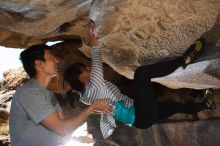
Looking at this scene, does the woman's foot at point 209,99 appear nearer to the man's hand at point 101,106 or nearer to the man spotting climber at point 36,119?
the man's hand at point 101,106

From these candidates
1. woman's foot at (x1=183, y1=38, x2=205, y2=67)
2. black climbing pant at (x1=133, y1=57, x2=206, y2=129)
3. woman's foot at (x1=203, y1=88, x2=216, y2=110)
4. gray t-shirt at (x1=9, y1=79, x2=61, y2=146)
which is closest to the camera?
gray t-shirt at (x1=9, y1=79, x2=61, y2=146)

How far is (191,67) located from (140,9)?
1.02 m

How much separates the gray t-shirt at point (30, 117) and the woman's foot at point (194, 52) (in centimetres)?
200

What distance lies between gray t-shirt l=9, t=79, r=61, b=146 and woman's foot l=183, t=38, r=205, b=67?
6.55 ft

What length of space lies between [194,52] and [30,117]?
2316 millimetres

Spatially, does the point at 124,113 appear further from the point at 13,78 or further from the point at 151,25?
the point at 13,78

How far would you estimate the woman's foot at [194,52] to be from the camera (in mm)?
4617

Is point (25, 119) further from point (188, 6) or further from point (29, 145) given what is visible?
point (188, 6)

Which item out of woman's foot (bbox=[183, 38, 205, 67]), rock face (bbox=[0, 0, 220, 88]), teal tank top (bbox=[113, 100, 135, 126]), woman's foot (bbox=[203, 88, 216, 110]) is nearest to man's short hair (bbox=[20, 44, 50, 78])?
teal tank top (bbox=[113, 100, 135, 126])

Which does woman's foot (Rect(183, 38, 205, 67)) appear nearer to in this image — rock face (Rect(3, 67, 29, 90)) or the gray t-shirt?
the gray t-shirt

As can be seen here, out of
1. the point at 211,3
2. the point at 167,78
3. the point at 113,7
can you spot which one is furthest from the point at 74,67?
the point at 211,3

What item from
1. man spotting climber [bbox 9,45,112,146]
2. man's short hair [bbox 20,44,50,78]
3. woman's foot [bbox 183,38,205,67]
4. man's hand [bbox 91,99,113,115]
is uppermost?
man's short hair [bbox 20,44,50,78]

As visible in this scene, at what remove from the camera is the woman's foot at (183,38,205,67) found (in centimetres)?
462

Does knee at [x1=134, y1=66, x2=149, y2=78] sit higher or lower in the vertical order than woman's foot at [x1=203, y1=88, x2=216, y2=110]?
higher
